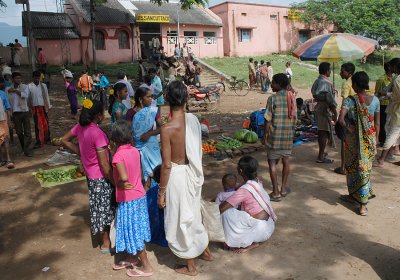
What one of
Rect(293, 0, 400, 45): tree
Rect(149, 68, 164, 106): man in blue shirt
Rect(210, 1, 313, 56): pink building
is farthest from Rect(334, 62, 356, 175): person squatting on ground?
Rect(293, 0, 400, 45): tree

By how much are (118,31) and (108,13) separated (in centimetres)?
140

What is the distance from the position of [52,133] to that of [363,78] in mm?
8593

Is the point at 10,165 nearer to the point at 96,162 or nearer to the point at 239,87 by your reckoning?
the point at 96,162

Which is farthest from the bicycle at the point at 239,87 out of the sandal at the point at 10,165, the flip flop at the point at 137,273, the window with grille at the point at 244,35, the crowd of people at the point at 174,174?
the flip flop at the point at 137,273

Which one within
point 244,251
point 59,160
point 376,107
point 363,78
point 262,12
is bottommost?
point 244,251

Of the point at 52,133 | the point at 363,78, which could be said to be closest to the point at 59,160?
the point at 52,133

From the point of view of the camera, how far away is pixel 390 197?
5000 mm

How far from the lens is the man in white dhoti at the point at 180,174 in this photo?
311 centimetres

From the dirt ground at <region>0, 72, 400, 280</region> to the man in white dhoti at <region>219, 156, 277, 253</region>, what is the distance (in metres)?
0.13

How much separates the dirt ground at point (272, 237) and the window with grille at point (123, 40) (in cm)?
2103

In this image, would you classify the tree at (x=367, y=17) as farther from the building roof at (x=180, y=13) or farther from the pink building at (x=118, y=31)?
the pink building at (x=118, y=31)

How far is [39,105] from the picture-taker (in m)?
8.16

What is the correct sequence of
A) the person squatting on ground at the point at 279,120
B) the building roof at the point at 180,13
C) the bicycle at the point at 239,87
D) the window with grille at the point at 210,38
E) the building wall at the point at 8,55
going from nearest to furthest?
1. the person squatting on ground at the point at 279,120
2. the bicycle at the point at 239,87
3. the building wall at the point at 8,55
4. the building roof at the point at 180,13
5. the window with grille at the point at 210,38

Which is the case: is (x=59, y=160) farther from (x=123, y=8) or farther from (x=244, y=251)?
(x=123, y=8)
